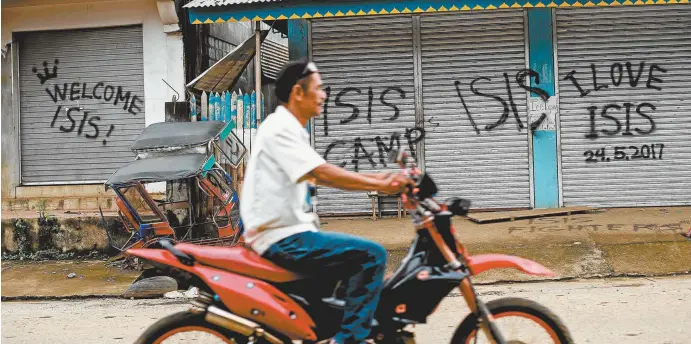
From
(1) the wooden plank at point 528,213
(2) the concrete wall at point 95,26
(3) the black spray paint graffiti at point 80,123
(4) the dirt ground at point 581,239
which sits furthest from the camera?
(3) the black spray paint graffiti at point 80,123

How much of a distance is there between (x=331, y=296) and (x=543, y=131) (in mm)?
7573

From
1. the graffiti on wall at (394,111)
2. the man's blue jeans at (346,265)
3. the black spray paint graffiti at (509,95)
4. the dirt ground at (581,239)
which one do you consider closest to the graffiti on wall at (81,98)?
the graffiti on wall at (394,111)

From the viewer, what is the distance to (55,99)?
11664mm

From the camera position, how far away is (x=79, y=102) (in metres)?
11.6

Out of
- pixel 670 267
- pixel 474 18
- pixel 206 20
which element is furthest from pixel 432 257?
pixel 474 18

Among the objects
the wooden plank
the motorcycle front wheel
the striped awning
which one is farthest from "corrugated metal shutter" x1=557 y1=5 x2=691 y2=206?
the motorcycle front wheel

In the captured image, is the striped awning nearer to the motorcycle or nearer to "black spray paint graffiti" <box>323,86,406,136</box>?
"black spray paint graffiti" <box>323,86,406,136</box>

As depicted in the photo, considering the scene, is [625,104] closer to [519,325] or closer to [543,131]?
[543,131]

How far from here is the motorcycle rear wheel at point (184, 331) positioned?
3.58 m

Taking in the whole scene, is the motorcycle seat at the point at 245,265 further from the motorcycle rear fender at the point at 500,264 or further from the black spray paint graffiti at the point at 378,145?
the black spray paint graffiti at the point at 378,145

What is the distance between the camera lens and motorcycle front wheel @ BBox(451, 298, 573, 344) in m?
3.69

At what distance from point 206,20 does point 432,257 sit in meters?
6.68

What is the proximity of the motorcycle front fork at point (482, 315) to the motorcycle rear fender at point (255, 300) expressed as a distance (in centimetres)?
74

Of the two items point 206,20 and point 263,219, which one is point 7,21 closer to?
point 206,20
